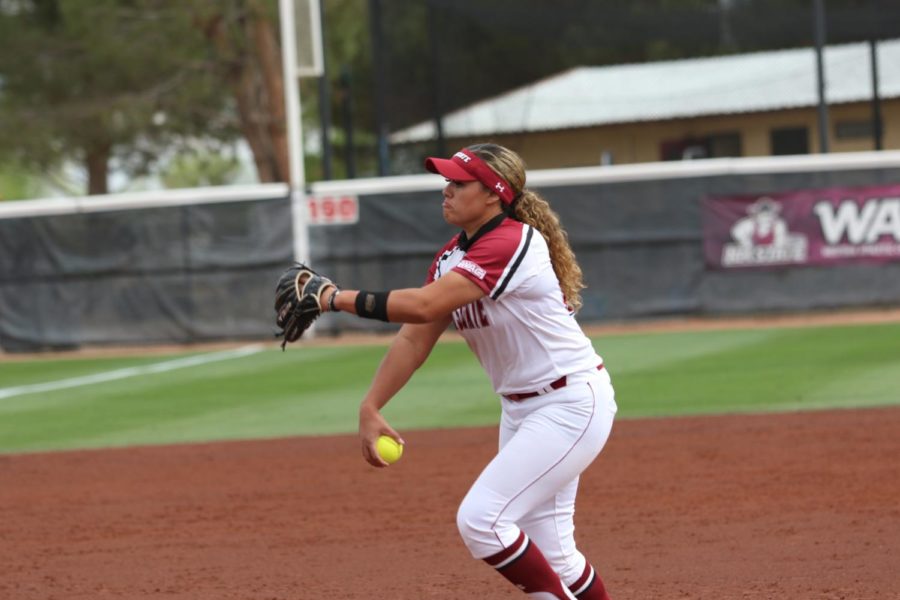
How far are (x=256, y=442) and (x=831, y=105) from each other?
18.2 m

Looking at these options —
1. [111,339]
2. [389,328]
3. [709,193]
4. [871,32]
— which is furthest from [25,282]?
[871,32]

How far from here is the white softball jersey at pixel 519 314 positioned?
4.48 metres

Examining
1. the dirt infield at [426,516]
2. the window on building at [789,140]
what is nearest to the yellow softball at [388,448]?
the dirt infield at [426,516]

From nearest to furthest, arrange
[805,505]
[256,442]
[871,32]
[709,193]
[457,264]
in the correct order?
[457,264] < [805,505] < [256,442] < [709,193] < [871,32]

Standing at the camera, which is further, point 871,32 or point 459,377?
point 871,32

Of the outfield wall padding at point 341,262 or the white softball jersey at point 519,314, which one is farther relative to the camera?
the outfield wall padding at point 341,262

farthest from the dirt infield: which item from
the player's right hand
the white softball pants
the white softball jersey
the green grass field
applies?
the white softball jersey

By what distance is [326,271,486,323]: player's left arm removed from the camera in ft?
14.4

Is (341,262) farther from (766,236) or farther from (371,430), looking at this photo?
(371,430)

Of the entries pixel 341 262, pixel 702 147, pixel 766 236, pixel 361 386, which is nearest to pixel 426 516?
pixel 361 386

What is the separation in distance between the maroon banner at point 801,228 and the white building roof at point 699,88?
5.50m

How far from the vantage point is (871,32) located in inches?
806

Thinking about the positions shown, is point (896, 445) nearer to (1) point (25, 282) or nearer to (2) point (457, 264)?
(2) point (457, 264)

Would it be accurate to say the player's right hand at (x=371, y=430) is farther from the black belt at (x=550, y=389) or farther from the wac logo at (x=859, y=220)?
the wac logo at (x=859, y=220)
